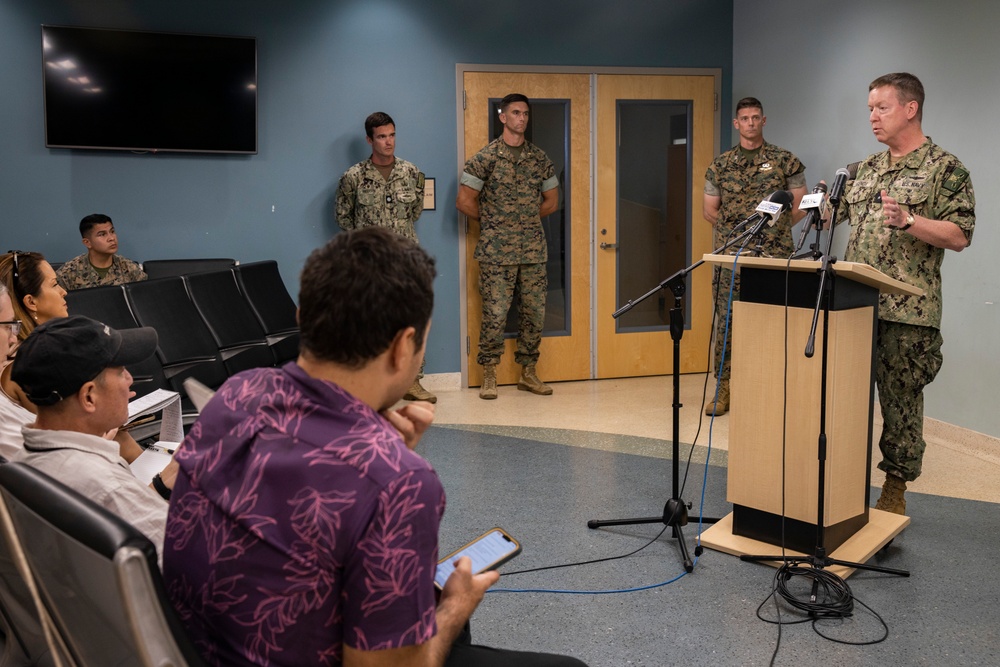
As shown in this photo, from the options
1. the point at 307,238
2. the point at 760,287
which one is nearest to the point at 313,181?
the point at 307,238

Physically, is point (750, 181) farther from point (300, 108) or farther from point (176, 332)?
point (176, 332)

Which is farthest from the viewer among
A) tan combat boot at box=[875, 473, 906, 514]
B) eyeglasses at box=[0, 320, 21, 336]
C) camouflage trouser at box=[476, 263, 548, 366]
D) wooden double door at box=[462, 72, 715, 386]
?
wooden double door at box=[462, 72, 715, 386]

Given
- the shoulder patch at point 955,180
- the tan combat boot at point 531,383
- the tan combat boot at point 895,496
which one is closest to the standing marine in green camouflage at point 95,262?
the tan combat boot at point 531,383

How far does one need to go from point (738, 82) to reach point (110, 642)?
580cm

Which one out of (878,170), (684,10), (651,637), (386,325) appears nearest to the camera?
(386,325)

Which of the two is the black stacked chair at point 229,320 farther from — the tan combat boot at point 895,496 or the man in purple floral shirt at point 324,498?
the man in purple floral shirt at point 324,498

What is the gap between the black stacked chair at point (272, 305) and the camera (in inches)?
182

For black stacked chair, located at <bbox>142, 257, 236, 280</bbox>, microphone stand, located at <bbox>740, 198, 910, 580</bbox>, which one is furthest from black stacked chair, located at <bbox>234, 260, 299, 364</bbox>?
microphone stand, located at <bbox>740, 198, 910, 580</bbox>

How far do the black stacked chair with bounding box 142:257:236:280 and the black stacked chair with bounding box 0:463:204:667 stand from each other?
4114 mm

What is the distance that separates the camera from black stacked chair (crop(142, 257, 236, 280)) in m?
5.20

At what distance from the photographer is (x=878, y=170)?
330 cm

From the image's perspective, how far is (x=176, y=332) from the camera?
3990mm

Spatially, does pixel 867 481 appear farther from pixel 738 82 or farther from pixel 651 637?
pixel 738 82

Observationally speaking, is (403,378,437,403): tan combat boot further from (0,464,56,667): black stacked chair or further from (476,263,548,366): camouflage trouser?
(0,464,56,667): black stacked chair
